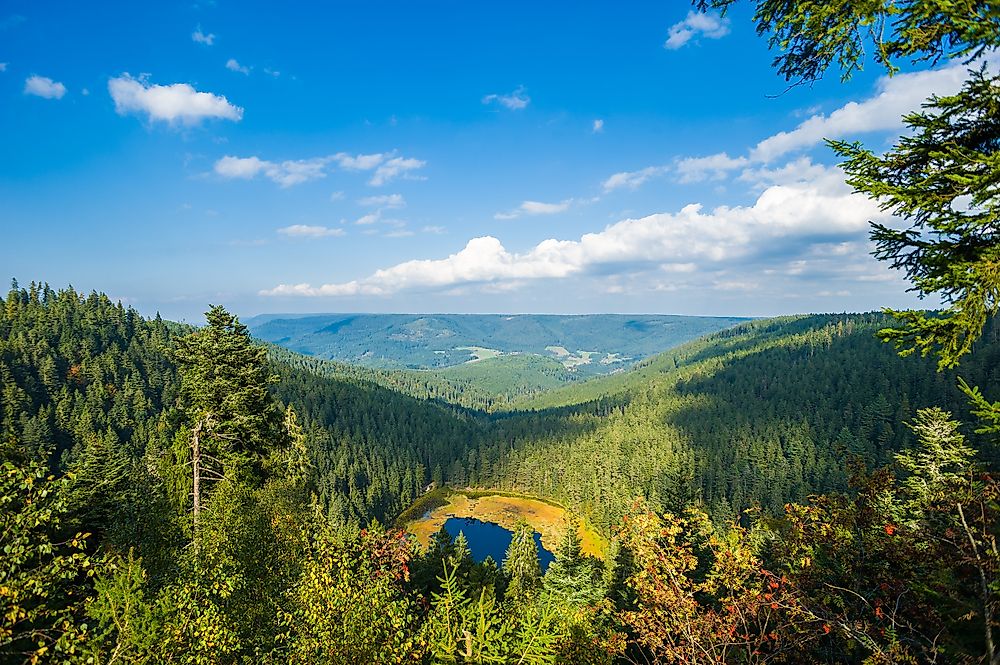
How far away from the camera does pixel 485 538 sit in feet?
350

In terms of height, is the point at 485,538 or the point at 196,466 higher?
the point at 196,466

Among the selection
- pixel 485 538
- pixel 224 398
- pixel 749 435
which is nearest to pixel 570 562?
pixel 224 398

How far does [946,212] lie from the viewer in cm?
671

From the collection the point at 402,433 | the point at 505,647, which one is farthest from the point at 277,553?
the point at 402,433

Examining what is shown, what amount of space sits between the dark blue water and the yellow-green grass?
1992 millimetres

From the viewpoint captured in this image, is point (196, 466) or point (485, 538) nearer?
point (196, 466)

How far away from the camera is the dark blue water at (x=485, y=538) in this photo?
95.5 m

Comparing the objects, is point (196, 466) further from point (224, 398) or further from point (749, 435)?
point (749, 435)

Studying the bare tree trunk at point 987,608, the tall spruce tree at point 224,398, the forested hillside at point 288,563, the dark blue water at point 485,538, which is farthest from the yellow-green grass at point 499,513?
the bare tree trunk at point 987,608

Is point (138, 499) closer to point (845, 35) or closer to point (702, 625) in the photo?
point (702, 625)

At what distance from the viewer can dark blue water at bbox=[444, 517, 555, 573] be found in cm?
9550

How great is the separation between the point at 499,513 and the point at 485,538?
53.6 feet

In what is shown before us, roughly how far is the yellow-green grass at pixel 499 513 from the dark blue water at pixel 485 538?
1.99 meters

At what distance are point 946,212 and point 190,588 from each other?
13946mm
